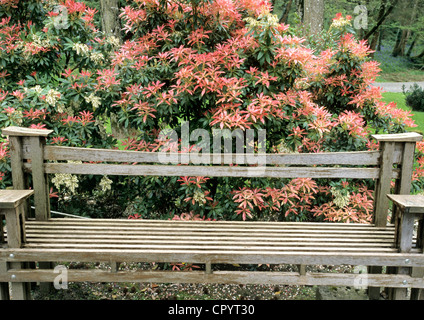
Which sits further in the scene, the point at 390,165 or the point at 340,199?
the point at 340,199

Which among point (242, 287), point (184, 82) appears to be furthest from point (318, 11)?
point (242, 287)

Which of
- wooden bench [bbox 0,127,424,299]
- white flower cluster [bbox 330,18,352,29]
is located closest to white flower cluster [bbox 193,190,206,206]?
wooden bench [bbox 0,127,424,299]

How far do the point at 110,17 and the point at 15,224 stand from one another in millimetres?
4280

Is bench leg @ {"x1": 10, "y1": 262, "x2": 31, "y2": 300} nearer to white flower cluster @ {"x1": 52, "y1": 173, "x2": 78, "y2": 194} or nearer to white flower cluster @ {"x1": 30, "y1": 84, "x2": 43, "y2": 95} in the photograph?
white flower cluster @ {"x1": 52, "y1": 173, "x2": 78, "y2": 194}

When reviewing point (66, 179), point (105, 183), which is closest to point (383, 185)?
point (105, 183)

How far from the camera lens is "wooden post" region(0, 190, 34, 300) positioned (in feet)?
8.89

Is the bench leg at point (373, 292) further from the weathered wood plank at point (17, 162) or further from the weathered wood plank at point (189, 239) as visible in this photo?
the weathered wood plank at point (17, 162)

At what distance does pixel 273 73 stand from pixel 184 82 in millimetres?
820

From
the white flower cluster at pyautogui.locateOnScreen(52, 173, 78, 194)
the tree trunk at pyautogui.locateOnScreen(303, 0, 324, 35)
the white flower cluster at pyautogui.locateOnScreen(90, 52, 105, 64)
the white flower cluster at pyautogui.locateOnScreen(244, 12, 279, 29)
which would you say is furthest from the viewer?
the tree trunk at pyautogui.locateOnScreen(303, 0, 324, 35)

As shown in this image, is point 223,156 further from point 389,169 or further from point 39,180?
point 39,180

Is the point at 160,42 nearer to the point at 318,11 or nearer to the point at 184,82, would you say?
the point at 184,82

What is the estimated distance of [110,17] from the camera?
20.1 feet

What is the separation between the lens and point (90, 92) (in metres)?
3.80

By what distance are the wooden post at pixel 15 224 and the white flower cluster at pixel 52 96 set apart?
3.44 feet
